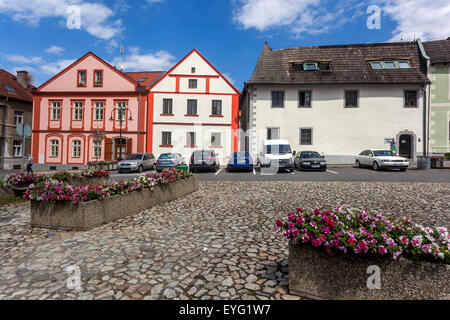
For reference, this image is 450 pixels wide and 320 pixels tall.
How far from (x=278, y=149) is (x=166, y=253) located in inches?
637

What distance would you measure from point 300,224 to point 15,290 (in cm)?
330

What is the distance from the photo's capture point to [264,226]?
18.1 feet

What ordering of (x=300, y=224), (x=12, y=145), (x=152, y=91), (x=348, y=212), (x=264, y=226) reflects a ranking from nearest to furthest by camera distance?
1. (x=300, y=224)
2. (x=348, y=212)
3. (x=264, y=226)
4. (x=152, y=91)
5. (x=12, y=145)

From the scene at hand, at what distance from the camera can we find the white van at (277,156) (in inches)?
709

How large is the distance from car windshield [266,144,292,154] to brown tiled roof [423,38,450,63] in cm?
1790

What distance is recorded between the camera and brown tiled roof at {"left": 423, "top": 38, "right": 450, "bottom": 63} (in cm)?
2512

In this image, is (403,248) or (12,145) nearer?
(403,248)

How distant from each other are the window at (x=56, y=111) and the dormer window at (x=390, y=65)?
1258 inches

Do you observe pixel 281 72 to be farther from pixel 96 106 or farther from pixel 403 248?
pixel 403 248

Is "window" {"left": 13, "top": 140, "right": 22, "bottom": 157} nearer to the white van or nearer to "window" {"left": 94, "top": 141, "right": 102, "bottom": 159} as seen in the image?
"window" {"left": 94, "top": 141, "right": 102, "bottom": 159}

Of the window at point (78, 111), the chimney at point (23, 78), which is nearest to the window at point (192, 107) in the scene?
the window at point (78, 111)

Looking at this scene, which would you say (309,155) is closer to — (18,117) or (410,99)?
(410,99)

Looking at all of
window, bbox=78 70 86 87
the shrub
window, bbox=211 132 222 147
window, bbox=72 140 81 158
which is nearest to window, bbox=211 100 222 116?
window, bbox=211 132 222 147
